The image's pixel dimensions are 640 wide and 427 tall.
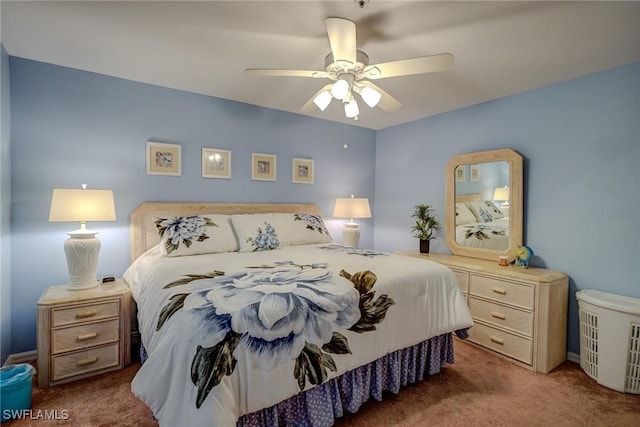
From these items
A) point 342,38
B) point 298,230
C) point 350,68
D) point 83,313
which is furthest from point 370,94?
point 83,313

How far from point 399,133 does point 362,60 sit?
2.34 meters

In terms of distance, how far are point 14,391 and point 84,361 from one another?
398 mm

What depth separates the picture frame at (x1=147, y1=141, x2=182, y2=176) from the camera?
2.79 metres

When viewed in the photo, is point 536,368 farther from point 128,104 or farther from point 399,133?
point 128,104

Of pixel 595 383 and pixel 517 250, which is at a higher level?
pixel 517 250

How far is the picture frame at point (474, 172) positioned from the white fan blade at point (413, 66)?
1824 mm

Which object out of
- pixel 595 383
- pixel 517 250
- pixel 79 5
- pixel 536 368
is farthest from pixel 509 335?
pixel 79 5

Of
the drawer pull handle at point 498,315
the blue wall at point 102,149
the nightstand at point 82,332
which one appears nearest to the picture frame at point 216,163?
the blue wall at point 102,149

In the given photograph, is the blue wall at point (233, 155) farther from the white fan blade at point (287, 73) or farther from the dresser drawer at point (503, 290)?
the white fan blade at point (287, 73)

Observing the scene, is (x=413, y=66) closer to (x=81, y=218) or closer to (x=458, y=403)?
(x=458, y=403)

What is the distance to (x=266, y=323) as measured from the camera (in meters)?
1.33

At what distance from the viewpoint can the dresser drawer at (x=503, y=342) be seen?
2.36m

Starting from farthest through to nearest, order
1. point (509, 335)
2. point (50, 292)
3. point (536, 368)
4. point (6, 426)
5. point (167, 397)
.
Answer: point (509, 335) → point (536, 368) → point (50, 292) → point (6, 426) → point (167, 397)

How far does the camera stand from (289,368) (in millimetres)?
1368
